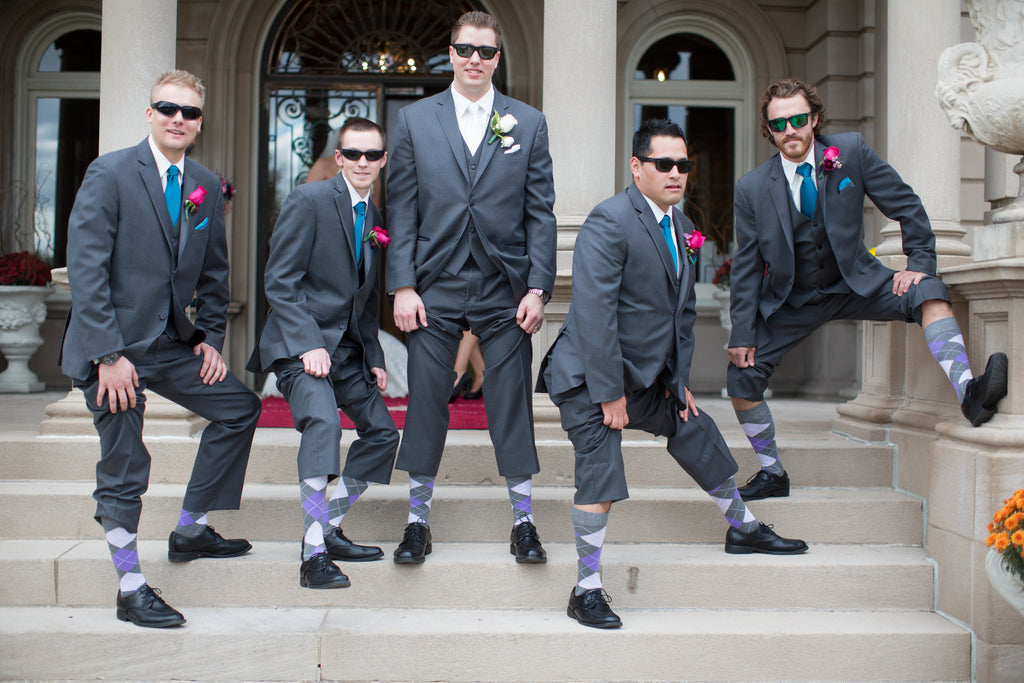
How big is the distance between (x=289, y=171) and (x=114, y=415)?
223 inches

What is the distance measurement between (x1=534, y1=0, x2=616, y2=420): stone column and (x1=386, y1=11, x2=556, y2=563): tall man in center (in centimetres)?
139

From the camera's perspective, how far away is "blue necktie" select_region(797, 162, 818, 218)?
15.0 feet

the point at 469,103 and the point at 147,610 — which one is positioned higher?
the point at 469,103

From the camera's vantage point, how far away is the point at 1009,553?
10.9 feet

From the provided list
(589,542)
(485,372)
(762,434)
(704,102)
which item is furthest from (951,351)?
(704,102)

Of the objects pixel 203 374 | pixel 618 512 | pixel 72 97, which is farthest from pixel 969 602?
pixel 72 97

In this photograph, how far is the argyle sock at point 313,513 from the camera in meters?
3.72

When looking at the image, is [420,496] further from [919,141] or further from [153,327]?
[919,141]

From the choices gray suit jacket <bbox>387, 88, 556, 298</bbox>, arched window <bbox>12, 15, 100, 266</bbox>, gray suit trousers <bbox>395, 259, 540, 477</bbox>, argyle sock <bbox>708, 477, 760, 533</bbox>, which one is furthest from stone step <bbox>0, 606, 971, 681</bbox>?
arched window <bbox>12, 15, 100, 266</bbox>

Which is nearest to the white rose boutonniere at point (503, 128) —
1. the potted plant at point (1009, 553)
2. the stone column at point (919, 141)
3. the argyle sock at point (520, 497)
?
the argyle sock at point (520, 497)

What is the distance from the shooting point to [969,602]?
3.88 m

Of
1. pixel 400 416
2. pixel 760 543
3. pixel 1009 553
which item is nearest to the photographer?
pixel 1009 553

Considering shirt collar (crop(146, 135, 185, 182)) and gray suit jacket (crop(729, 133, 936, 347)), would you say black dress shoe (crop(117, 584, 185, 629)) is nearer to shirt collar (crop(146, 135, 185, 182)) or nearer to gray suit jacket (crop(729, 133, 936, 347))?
shirt collar (crop(146, 135, 185, 182))

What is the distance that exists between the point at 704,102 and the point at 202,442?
6.91m
